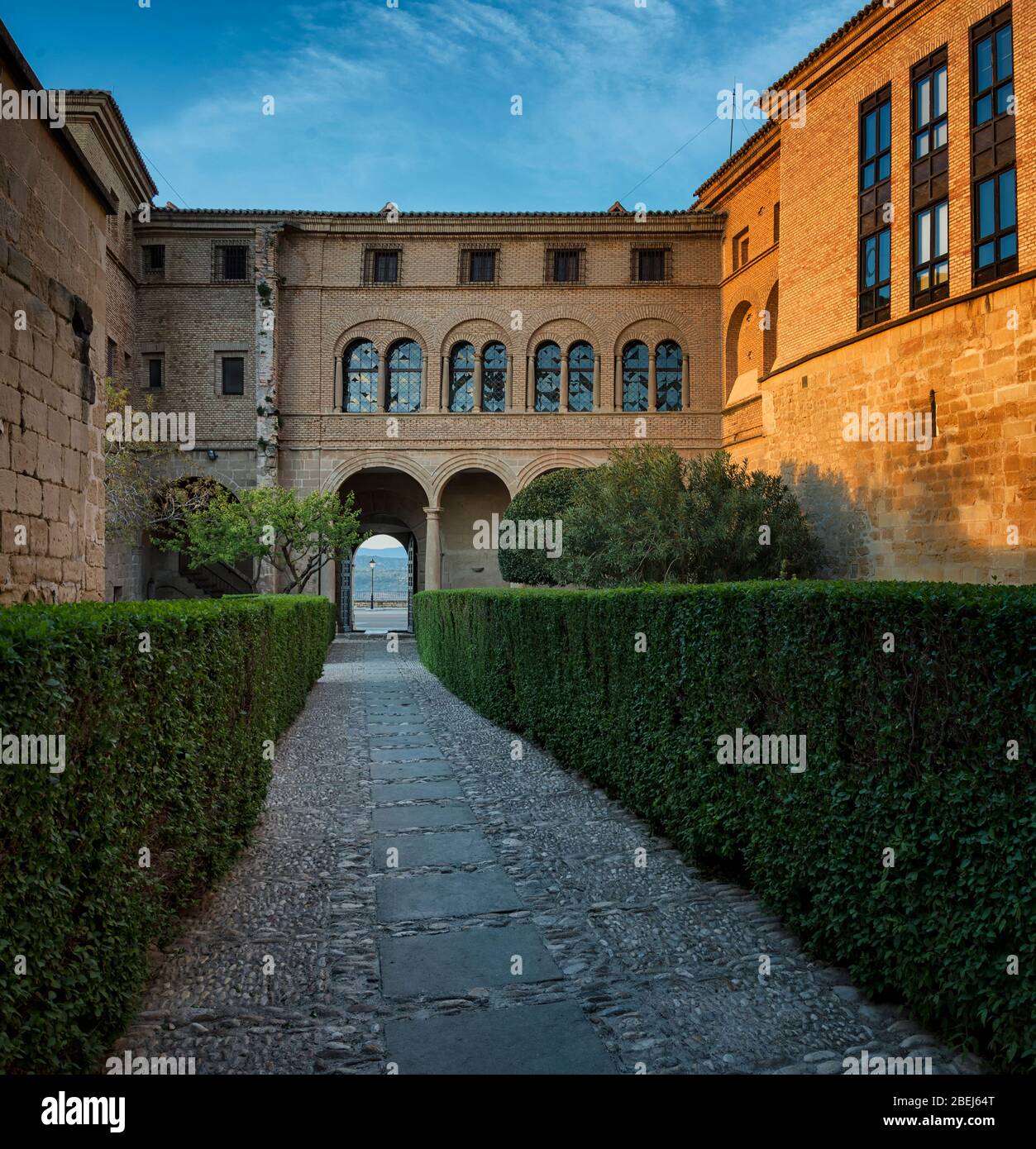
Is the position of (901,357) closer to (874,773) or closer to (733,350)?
(733,350)

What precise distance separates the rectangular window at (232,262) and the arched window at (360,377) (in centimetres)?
386

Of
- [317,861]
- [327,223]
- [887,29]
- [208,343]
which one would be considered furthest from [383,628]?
[317,861]

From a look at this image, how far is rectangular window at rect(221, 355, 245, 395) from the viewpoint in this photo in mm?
24844

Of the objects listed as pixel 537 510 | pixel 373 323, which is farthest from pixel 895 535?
pixel 373 323

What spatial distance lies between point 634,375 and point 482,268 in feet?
19.0

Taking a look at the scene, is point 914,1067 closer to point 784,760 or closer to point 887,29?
point 784,760

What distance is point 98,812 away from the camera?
8.14 feet

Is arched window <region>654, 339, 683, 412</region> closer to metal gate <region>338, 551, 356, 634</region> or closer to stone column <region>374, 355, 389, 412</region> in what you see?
stone column <region>374, 355, 389, 412</region>

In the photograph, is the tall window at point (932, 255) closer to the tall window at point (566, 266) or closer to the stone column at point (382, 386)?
the tall window at point (566, 266)

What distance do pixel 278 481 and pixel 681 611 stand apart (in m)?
21.8

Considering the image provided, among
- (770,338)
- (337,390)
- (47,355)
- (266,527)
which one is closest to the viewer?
(47,355)

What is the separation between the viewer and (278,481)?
81.3 ft

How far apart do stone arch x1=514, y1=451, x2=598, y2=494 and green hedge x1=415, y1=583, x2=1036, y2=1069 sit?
20.0 m

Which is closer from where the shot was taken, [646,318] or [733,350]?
[733,350]
